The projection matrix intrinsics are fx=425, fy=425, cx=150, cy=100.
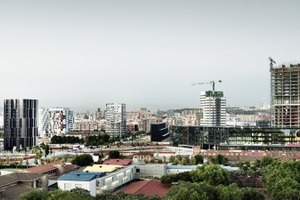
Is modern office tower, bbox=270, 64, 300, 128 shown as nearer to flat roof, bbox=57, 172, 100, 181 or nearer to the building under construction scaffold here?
the building under construction scaffold

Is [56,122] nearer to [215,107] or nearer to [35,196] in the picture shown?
[215,107]

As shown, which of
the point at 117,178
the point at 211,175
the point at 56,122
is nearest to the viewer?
the point at 211,175

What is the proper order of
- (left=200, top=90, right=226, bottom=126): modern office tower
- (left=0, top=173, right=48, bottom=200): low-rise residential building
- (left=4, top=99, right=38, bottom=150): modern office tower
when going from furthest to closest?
(left=200, top=90, right=226, bottom=126): modern office tower → (left=4, top=99, right=38, bottom=150): modern office tower → (left=0, top=173, right=48, bottom=200): low-rise residential building

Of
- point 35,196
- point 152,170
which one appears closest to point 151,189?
point 152,170

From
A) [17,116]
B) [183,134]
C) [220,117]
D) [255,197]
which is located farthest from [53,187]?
[220,117]

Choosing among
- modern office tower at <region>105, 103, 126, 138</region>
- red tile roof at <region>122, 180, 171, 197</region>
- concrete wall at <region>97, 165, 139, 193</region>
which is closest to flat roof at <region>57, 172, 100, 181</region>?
concrete wall at <region>97, 165, 139, 193</region>

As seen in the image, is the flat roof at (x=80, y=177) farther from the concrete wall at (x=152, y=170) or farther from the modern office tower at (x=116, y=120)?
the modern office tower at (x=116, y=120)

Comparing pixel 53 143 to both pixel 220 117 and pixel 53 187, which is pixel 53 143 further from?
pixel 53 187
